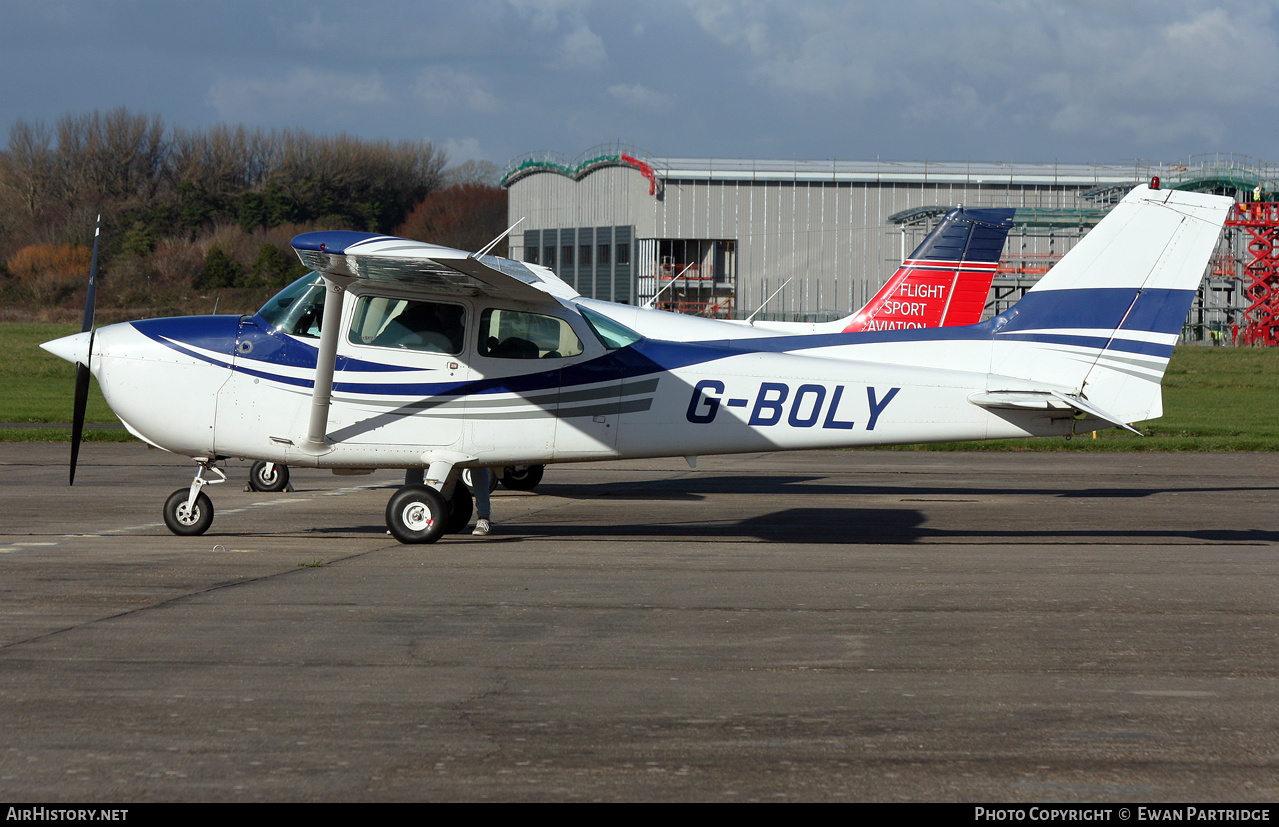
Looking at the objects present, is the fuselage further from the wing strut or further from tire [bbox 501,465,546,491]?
tire [bbox 501,465,546,491]

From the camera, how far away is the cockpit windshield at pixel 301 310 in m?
10.3

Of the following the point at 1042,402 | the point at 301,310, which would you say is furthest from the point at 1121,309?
the point at 301,310

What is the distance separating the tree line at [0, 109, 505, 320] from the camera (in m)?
73.6

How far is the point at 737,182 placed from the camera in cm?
5956

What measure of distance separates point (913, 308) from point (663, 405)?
28.4 ft

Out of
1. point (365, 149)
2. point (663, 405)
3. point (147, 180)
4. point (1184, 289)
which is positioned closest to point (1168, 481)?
point (1184, 289)

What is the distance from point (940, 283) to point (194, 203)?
7798 centimetres

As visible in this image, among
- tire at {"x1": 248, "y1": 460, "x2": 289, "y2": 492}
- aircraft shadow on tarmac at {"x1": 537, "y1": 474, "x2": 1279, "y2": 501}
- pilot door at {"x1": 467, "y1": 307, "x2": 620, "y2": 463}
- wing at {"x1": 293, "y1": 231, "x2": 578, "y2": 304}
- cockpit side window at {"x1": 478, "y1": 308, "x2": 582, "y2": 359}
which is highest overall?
wing at {"x1": 293, "y1": 231, "x2": 578, "y2": 304}

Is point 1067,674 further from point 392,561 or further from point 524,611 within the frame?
point 392,561

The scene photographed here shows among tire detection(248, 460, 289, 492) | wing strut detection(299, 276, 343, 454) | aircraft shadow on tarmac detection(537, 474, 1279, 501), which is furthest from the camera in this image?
aircraft shadow on tarmac detection(537, 474, 1279, 501)

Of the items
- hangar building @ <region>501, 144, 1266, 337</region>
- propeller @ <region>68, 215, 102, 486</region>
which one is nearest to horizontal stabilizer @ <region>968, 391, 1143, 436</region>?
propeller @ <region>68, 215, 102, 486</region>

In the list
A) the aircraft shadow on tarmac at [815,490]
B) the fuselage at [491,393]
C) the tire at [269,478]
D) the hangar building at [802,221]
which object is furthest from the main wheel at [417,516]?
the hangar building at [802,221]

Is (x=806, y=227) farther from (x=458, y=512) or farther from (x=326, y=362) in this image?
(x=326, y=362)

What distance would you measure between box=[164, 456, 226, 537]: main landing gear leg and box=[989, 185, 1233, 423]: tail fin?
6921 millimetres
